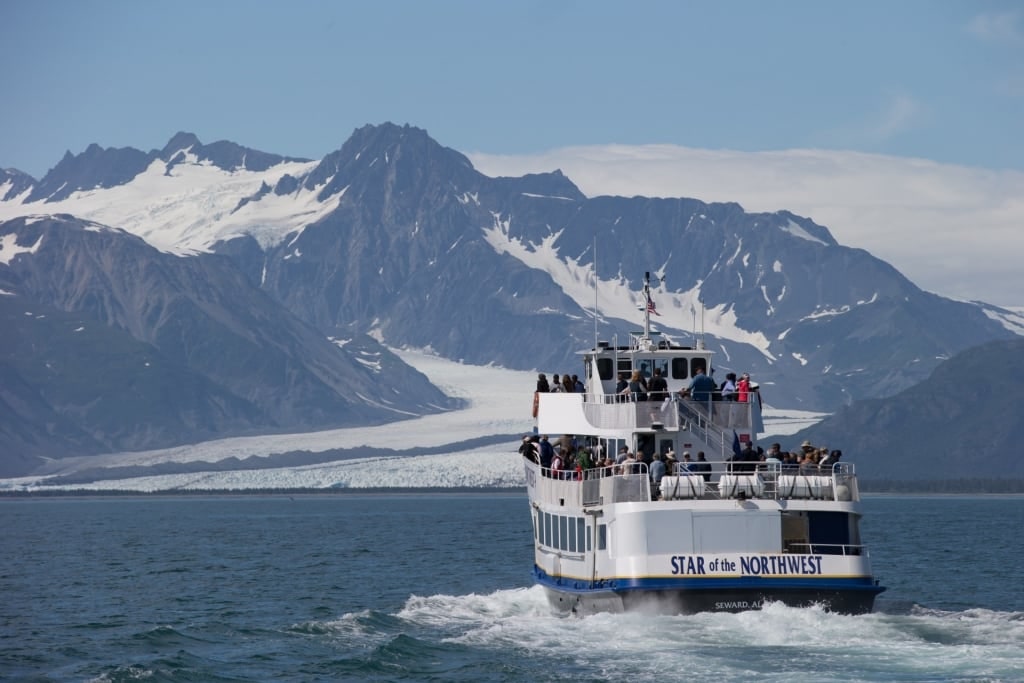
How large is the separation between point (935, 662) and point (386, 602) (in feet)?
93.1

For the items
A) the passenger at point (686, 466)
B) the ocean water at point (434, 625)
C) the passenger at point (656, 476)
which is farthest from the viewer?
the passenger at point (686, 466)

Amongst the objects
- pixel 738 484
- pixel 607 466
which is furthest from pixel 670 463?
pixel 738 484

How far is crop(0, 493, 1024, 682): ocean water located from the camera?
47.0m

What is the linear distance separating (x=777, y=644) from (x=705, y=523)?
4025mm

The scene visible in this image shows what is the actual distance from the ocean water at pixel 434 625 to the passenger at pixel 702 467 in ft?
14.6

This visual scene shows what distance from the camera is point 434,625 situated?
194ft

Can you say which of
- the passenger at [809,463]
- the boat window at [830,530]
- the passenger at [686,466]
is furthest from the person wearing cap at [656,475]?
the boat window at [830,530]

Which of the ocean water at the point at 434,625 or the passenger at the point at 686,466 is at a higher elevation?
the passenger at the point at 686,466

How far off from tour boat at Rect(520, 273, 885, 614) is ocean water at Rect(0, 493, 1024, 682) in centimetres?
73

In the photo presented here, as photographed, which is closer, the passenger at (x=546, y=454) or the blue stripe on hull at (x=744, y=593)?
the blue stripe on hull at (x=744, y=593)

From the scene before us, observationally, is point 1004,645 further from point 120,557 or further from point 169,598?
point 120,557

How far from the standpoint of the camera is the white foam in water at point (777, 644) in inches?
1769

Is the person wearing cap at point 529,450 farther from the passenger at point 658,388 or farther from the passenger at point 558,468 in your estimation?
the passenger at point 658,388

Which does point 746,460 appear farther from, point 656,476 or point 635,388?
point 635,388
